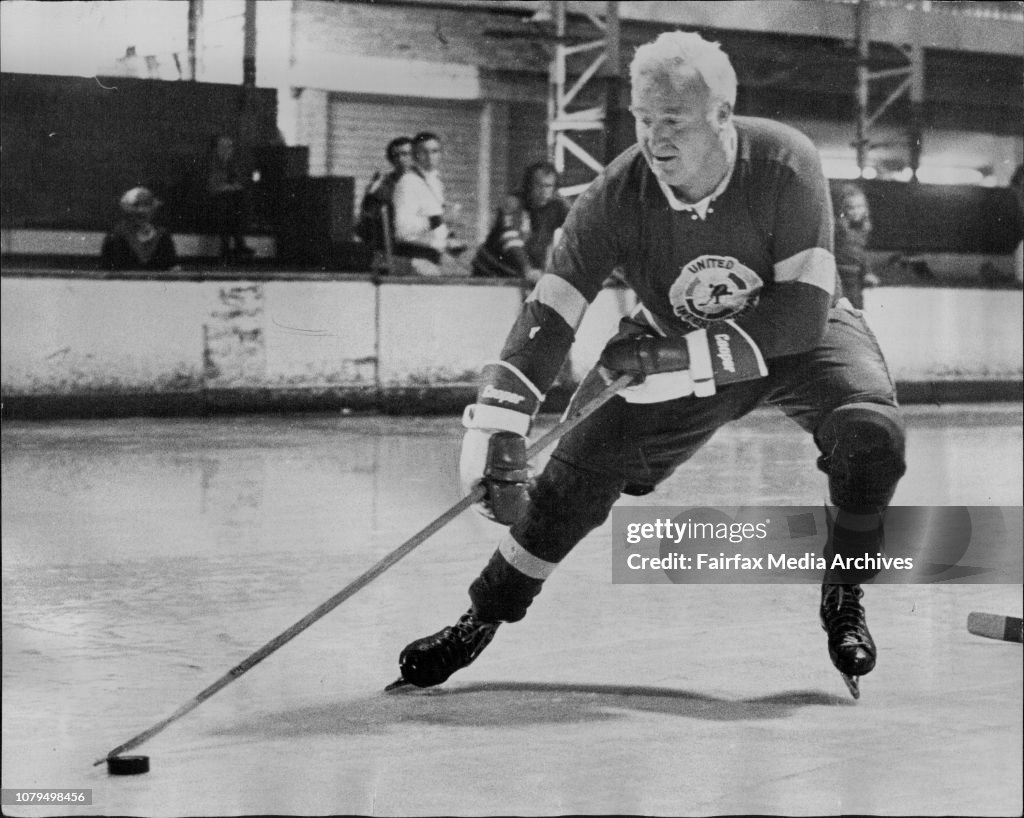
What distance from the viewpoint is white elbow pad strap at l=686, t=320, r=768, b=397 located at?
417cm

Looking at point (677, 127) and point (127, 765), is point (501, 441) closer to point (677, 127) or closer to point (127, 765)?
point (677, 127)

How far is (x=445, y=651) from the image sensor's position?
4363 mm

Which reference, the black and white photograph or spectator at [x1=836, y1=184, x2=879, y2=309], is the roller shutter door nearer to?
the black and white photograph

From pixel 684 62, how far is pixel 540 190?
6009 millimetres

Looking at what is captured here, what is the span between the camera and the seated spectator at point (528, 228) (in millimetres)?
10117

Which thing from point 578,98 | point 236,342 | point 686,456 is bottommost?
point 236,342

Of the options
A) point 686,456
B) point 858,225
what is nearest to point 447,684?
point 686,456

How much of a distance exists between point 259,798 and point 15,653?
1.40 metres

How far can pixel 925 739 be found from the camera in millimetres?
3727

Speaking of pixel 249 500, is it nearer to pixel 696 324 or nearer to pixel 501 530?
pixel 501 530

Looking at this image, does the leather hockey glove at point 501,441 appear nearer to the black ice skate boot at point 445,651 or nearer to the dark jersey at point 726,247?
the dark jersey at point 726,247

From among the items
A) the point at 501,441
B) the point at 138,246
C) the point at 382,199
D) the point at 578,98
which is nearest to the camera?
the point at 501,441

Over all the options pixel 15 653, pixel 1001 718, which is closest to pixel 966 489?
pixel 1001 718

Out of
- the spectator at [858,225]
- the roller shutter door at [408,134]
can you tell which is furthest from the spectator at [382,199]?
the roller shutter door at [408,134]
